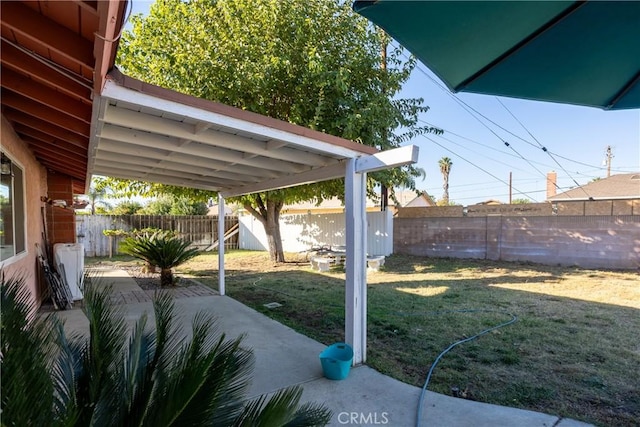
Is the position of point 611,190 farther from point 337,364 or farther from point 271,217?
point 337,364

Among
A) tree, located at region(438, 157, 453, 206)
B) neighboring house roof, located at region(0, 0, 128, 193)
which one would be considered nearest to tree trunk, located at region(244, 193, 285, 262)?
neighboring house roof, located at region(0, 0, 128, 193)

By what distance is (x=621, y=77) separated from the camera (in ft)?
6.39

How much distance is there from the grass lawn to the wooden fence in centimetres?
729

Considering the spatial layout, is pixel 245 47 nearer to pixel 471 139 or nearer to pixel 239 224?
pixel 239 224

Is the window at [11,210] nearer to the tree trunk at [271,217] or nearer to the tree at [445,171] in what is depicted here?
the tree trunk at [271,217]

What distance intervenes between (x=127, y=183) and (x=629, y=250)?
13.4 meters

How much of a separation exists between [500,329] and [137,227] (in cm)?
1510

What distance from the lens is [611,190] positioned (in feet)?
52.6

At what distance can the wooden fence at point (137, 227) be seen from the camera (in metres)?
13.9

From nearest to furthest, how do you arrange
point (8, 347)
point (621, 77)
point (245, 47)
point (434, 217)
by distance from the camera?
point (8, 347)
point (621, 77)
point (245, 47)
point (434, 217)

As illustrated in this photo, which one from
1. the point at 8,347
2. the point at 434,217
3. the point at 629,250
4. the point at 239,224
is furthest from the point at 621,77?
the point at 239,224

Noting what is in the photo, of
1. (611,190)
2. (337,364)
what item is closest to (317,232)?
(337,364)

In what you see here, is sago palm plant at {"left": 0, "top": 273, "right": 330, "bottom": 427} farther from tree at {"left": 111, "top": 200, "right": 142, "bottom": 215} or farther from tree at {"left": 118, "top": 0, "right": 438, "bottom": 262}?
tree at {"left": 111, "top": 200, "right": 142, "bottom": 215}

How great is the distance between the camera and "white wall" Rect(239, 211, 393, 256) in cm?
1234
